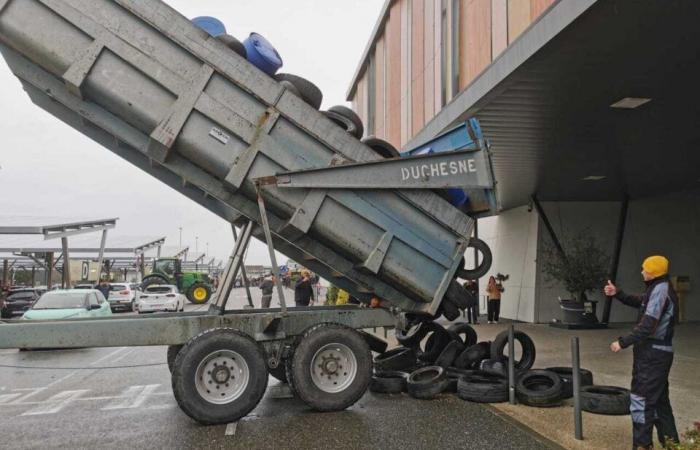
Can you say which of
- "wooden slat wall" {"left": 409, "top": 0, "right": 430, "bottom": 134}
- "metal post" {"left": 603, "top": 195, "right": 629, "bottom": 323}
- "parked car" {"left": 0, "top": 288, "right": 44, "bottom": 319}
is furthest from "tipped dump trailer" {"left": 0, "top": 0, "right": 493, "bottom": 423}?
"parked car" {"left": 0, "top": 288, "right": 44, "bottom": 319}

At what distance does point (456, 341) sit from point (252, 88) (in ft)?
15.3

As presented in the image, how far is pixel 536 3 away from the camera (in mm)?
7965

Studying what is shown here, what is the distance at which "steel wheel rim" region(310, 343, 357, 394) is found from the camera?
6395 mm

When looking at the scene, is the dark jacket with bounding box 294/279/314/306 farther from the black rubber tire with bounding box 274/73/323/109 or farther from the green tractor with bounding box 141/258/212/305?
the green tractor with bounding box 141/258/212/305

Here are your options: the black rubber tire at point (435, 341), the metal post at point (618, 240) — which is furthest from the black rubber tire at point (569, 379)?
the metal post at point (618, 240)

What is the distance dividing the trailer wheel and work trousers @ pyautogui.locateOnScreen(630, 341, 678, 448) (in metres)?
3.54

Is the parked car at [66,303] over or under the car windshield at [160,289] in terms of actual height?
under

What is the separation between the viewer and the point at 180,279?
36.0 metres

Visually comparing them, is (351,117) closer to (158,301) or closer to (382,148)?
(382,148)

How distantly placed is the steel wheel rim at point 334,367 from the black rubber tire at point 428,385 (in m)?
1.17

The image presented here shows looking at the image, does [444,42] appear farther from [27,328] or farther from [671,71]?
[27,328]

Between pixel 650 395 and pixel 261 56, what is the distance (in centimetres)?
509

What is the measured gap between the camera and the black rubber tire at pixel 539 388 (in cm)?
666

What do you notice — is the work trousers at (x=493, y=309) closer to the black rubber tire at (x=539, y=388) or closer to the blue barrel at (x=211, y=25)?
the black rubber tire at (x=539, y=388)
